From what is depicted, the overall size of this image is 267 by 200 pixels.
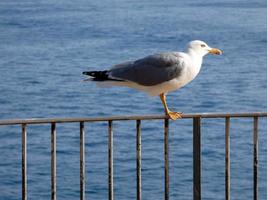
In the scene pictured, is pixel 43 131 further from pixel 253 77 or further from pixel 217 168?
pixel 253 77

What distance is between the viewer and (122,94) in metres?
24.5

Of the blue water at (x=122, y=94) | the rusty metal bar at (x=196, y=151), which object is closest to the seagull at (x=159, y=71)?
the rusty metal bar at (x=196, y=151)

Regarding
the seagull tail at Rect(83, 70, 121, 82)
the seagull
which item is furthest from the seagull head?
the seagull tail at Rect(83, 70, 121, 82)

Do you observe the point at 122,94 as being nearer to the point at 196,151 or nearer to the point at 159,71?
the point at 159,71

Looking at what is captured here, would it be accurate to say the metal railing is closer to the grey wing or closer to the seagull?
the seagull

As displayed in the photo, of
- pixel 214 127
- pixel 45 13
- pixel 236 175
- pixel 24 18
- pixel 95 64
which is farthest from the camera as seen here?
pixel 45 13

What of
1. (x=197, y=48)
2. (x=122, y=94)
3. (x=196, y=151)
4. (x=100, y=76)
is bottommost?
(x=122, y=94)

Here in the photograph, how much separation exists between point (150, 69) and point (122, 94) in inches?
767

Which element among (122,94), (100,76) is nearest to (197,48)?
(100,76)

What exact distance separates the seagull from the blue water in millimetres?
9973

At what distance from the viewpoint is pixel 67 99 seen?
78.5ft

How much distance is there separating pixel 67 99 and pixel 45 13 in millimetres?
21576

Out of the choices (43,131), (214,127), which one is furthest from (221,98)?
(43,131)

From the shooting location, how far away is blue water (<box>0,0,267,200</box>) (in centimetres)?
1612
